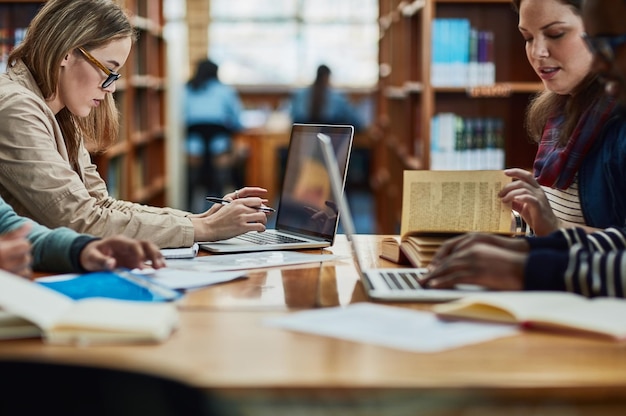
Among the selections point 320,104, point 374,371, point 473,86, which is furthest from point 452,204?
point 320,104

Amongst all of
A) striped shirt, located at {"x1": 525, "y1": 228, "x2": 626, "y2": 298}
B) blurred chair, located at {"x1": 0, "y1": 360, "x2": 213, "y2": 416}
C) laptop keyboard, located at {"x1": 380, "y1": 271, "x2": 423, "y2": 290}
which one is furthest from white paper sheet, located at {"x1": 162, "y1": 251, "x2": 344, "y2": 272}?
blurred chair, located at {"x1": 0, "y1": 360, "x2": 213, "y2": 416}

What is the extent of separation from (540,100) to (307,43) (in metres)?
8.61

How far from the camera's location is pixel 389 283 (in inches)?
62.8

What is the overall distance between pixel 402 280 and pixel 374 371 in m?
0.57

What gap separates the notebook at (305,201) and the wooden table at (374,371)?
842 millimetres

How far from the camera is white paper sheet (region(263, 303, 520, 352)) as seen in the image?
119 centimetres

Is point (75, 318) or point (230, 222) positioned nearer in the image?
point (75, 318)

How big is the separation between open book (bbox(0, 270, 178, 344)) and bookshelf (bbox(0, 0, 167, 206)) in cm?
317

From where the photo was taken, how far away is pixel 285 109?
10.5m

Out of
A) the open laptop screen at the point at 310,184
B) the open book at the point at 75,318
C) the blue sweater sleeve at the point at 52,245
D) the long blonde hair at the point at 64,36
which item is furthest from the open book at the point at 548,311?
the long blonde hair at the point at 64,36

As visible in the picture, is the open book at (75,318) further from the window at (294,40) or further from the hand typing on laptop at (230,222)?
the window at (294,40)

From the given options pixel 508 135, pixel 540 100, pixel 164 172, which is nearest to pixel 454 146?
pixel 508 135

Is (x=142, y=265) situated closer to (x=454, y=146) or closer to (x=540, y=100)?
(x=540, y=100)

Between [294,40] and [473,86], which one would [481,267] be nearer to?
[473,86]
